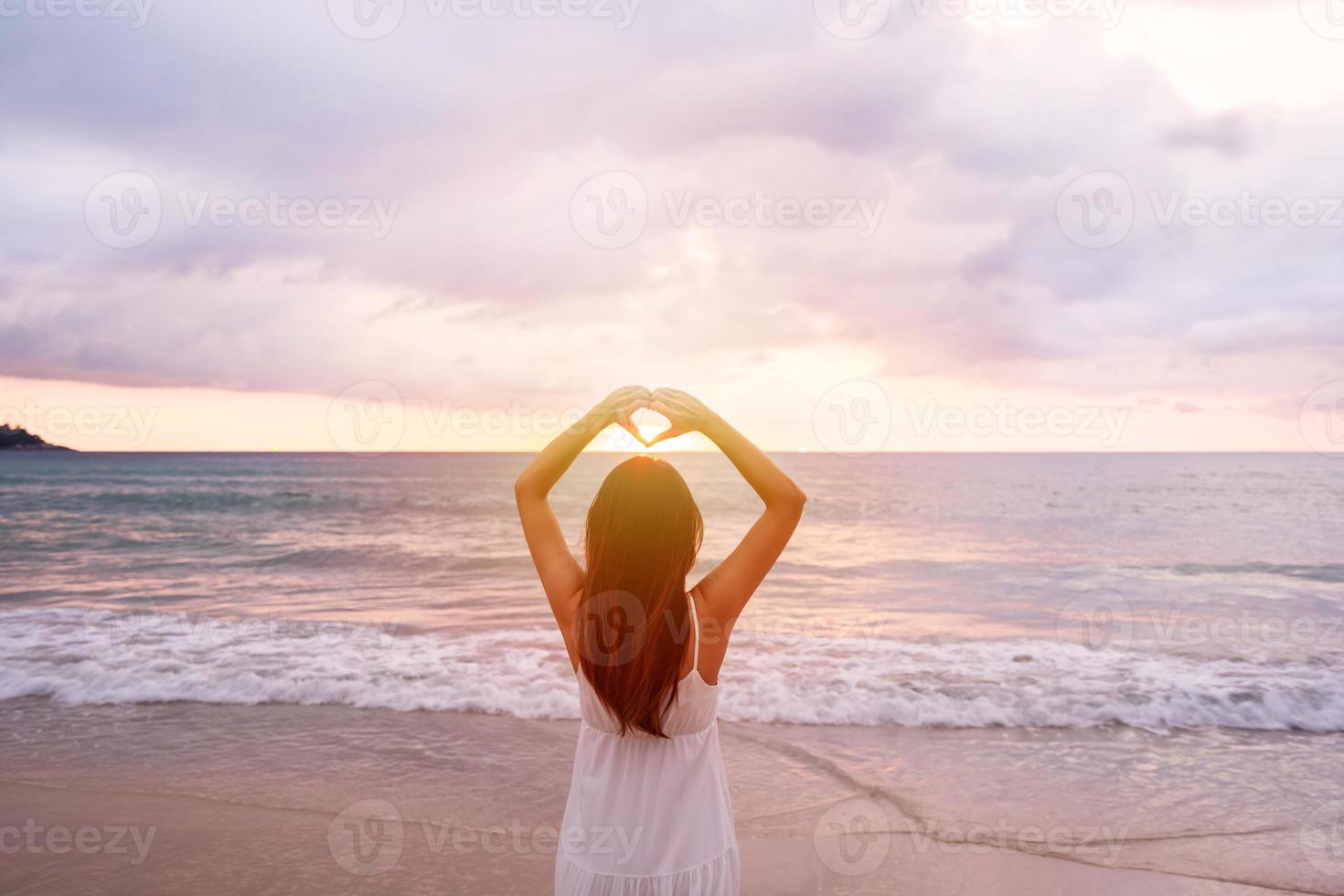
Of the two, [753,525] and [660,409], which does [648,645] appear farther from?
[660,409]

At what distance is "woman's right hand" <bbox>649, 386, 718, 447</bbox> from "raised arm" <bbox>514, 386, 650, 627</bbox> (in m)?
0.04

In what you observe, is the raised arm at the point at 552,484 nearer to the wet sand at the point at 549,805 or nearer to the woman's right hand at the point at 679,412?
the woman's right hand at the point at 679,412

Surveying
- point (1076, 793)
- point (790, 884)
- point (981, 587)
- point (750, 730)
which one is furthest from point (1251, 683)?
point (981, 587)

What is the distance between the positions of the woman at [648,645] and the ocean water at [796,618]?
550 centimetres

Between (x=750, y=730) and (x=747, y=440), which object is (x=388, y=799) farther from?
(x=747, y=440)

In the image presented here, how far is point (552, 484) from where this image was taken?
7.23ft

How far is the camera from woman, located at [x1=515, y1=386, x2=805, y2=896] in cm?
204

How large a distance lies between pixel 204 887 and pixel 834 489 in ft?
178

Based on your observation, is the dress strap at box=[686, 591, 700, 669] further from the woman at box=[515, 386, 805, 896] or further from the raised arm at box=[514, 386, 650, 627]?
the raised arm at box=[514, 386, 650, 627]

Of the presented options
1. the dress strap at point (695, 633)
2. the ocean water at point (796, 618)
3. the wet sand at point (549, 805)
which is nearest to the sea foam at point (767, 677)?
the ocean water at point (796, 618)

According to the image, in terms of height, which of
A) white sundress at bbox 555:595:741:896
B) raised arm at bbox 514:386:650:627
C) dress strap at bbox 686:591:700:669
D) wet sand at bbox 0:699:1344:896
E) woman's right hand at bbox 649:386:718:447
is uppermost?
woman's right hand at bbox 649:386:718:447

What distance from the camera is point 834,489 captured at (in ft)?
186

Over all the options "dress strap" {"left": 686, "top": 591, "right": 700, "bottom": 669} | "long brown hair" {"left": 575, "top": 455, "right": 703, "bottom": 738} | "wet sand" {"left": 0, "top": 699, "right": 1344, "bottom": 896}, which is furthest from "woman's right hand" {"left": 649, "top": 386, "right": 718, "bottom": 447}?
"wet sand" {"left": 0, "top": 699, "right": 1344, "bottom": 896}

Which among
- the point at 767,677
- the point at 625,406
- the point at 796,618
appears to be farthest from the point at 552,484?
the point at 796,618
